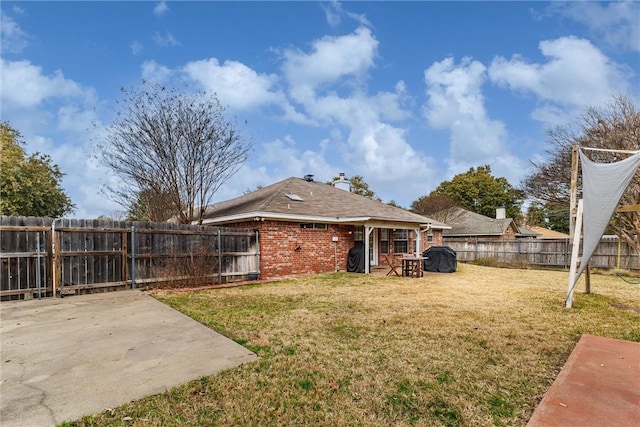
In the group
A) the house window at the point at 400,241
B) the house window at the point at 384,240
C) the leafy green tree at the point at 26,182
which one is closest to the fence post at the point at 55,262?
the leafy green tree at the point at 26,182

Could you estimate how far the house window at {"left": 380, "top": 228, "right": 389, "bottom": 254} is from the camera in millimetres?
15516

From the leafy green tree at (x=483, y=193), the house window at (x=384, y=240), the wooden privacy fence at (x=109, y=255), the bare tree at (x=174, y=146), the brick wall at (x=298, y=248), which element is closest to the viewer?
the wooden privacy fence at (x=109, y=255)

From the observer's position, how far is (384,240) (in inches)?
615

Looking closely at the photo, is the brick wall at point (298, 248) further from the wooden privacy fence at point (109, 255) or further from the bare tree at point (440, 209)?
the bare tree at point (440, 209)

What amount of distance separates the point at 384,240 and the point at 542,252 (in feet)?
27.6

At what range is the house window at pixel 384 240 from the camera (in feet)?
50.9

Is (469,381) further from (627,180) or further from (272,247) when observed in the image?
(272,247)

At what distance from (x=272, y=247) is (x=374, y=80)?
324 inches

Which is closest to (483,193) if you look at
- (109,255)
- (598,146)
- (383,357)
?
(598,146)

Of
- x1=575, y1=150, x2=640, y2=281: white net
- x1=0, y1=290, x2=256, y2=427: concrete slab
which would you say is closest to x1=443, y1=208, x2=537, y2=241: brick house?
x1=575, y1=150, x2=640, y2=281: white net

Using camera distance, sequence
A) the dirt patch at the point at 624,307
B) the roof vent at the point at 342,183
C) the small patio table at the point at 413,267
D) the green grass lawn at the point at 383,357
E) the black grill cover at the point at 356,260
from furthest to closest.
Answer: the roof vent at the point at 342,183 → the black grill cover at the point at 356,260 → the small patio table at the point at 413,267 → the dirt patch at the point at 624,307 → the green grass lawn at the point at 383,357

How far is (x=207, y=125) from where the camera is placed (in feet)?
42.8

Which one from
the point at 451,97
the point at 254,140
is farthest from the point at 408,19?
the point at 254,140

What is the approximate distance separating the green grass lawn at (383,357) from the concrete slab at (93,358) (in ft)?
0.95
